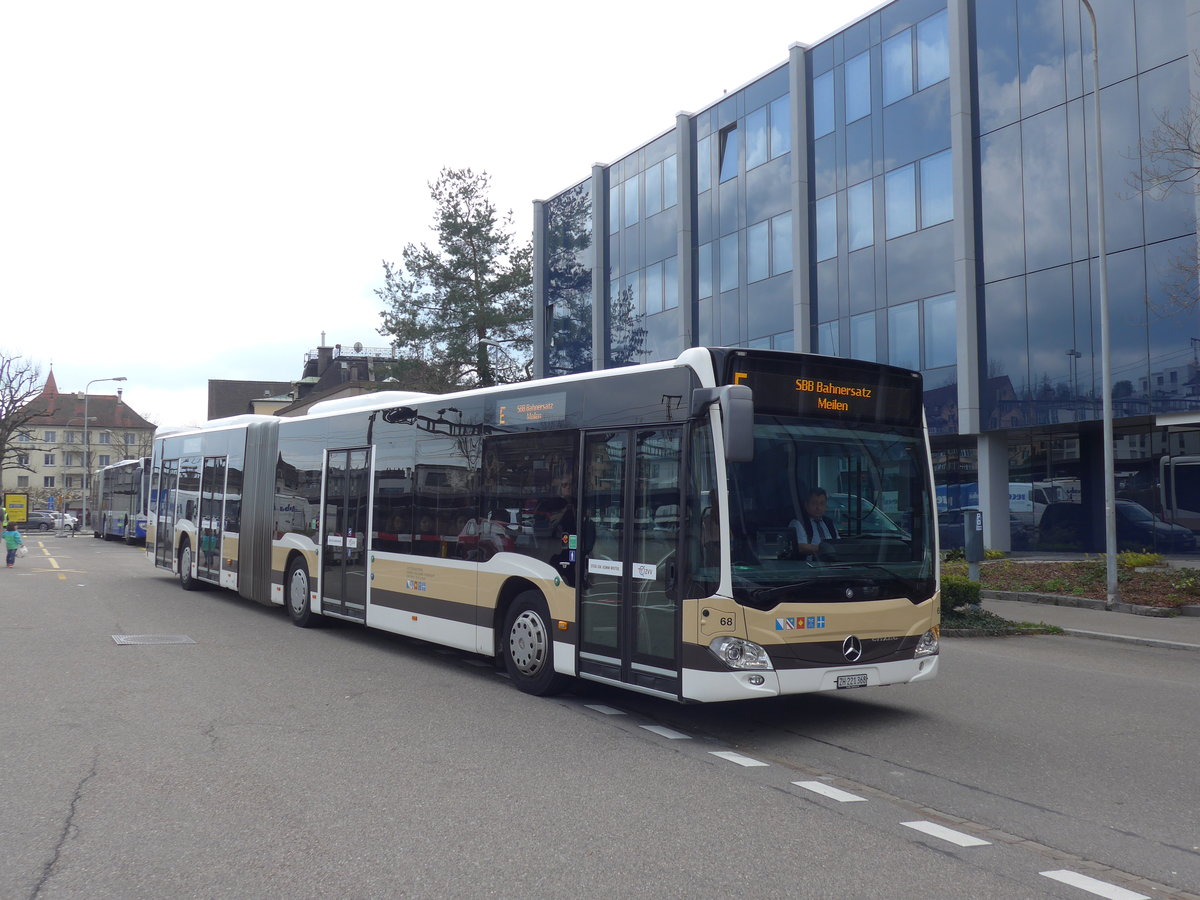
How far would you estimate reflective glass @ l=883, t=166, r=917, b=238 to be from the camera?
93.5 ft

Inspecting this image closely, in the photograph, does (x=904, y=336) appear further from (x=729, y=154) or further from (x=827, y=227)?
(x=729, y=154)

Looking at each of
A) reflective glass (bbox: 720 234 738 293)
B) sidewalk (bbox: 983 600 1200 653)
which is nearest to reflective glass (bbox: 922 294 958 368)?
reflective glass (bbox: 720 234 738 293)

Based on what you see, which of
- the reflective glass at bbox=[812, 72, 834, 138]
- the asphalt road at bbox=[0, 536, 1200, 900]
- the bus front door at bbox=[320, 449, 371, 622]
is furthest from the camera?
the reflective glass at bbox=[812, 72, 834, 138]

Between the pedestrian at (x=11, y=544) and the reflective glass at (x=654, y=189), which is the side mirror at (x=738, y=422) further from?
the reflective glass at (x=654, y=189)

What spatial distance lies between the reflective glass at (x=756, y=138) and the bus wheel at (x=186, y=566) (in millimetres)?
21168

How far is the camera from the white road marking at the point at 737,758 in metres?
7.11

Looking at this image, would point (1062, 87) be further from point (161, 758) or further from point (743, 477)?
point (161, 758)

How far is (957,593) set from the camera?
1545cm

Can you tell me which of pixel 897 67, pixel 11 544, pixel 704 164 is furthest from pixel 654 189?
pixel 11 544

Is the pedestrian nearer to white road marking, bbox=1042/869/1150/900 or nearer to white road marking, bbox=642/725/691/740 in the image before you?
white road marking, bbox=642/725/691/740

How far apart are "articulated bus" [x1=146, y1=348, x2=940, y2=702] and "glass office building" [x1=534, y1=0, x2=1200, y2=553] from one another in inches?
455

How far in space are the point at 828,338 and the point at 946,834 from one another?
26552 mm

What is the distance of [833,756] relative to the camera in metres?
7.34

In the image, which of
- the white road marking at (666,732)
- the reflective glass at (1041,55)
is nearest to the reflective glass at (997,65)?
the reflective glass at (1041,55)
